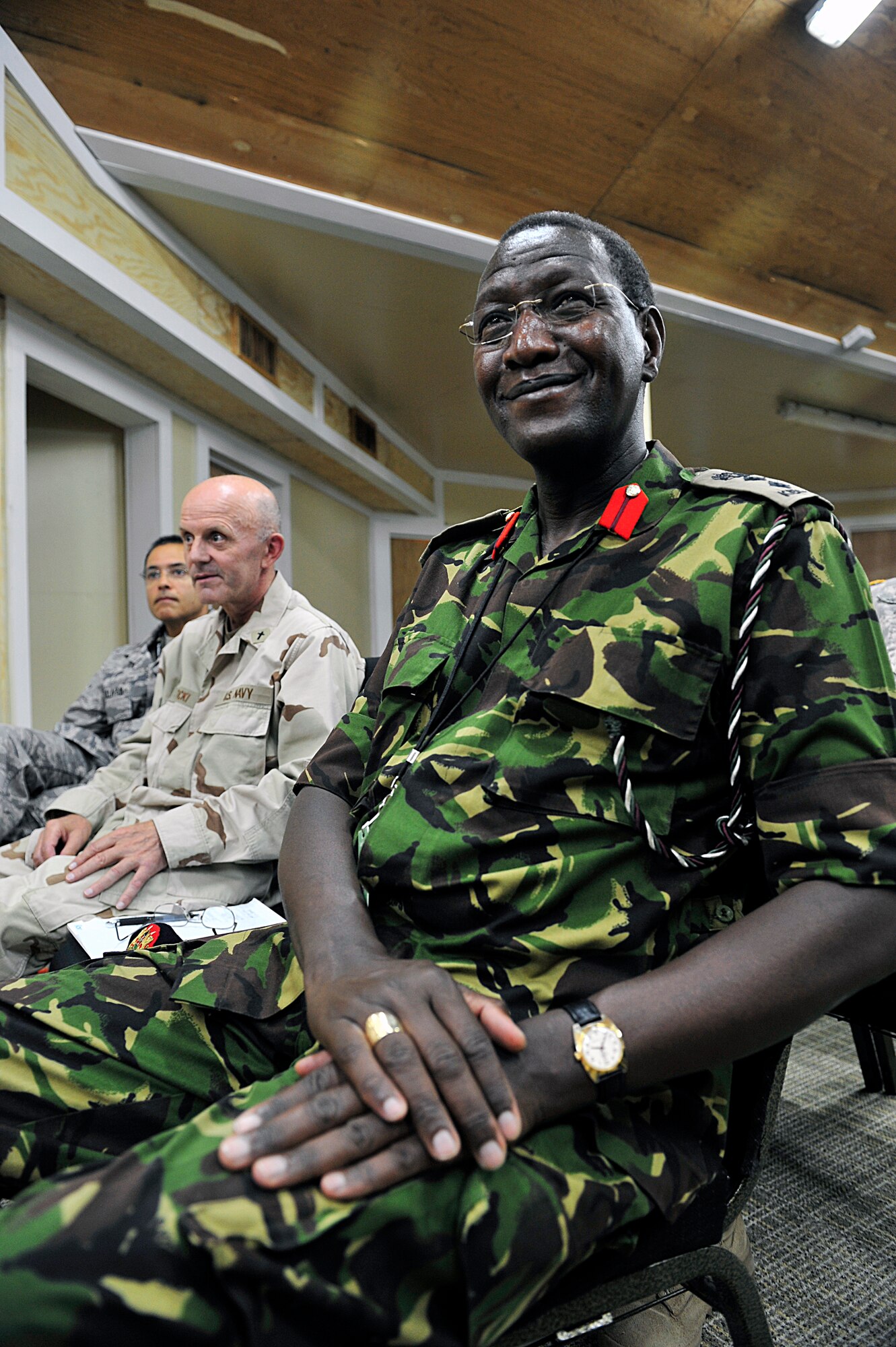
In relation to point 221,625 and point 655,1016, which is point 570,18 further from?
point 655,1016

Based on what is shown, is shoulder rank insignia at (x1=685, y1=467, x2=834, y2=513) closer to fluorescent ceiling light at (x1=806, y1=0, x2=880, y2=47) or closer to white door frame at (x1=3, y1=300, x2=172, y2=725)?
white door frame at (x1=3, y1=300, x2=172, y2=725)

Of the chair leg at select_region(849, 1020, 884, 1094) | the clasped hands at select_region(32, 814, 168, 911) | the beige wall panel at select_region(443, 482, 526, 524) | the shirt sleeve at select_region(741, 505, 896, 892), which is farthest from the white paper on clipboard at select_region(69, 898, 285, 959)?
the beige wall panel at select_region(443, 482, 526, 524)

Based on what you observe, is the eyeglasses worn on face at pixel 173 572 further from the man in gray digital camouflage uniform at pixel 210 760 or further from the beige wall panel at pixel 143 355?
the beige wall panel at pixel 143 355

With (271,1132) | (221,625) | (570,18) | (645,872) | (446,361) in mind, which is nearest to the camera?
(271,1132)

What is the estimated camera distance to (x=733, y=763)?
29.9 inches

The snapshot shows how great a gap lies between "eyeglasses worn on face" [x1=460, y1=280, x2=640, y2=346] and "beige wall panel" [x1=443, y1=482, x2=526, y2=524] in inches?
244

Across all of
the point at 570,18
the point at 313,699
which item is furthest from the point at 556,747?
the point at 570,18

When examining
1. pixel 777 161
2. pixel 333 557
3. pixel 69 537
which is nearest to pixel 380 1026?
pixel 69 537

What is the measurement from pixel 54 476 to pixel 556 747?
3821mm

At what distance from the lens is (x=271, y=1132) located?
556 millimetres

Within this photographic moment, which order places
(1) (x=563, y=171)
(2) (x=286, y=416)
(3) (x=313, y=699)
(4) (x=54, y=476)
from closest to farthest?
(3) (x=313, y=699), (1) (x=563, y=171), (4) (x=54, y=476), (2) (x=286, y=416)

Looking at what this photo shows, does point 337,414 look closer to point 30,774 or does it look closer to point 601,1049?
point 30,774

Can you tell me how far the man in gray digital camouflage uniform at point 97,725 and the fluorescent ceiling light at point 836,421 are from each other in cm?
450

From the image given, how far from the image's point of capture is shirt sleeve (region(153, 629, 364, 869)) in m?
1.64
